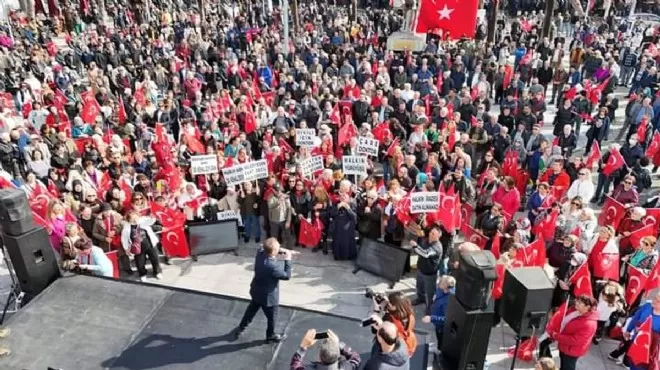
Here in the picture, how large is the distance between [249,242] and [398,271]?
3129 millimetres

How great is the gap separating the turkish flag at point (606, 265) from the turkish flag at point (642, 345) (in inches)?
48.9

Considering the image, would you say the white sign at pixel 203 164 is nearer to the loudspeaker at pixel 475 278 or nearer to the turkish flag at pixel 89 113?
the turkish flag at pixel 89 113

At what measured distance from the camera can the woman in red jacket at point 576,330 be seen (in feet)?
20.7

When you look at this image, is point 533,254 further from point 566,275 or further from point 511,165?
point 511,165

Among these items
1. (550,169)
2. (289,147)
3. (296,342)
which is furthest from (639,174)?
(296,342)

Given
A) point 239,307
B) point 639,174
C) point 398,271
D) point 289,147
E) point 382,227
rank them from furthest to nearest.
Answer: point 289,147
point 639,174
point 382,227
point 398,271
point 239,307

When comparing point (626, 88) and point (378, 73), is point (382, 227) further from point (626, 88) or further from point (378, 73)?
point (626, 88)

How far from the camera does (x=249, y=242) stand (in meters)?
11.2

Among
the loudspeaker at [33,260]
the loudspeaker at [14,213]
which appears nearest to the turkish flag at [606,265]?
the loudspeaker at [33,260]

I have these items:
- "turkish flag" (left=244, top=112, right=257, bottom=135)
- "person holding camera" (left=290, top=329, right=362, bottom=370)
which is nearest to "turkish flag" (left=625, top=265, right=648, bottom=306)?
"person holding camera" (left=290, top=329, right=362, bottom=370)

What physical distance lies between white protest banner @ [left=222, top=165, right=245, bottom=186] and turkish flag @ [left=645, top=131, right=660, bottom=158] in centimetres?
922

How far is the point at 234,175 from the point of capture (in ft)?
33.9

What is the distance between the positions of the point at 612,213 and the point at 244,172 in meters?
6.62

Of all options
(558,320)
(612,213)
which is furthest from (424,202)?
(612,213)
